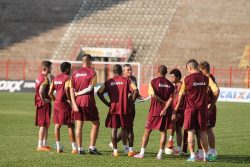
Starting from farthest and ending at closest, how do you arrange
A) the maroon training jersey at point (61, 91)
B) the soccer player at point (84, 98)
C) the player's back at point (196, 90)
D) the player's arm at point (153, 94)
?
the maroon training jersey at point (61, 91)
the soccer player at point (84, 98)
the player's arm at point (153, 94)
the player's back at point (196, 90)

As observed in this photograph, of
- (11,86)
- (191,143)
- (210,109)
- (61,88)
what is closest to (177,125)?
(210,109)

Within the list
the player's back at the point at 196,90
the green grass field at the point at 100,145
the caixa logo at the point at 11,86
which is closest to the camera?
the green grass field at the point at 100,145

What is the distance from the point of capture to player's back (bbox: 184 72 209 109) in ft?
51.2

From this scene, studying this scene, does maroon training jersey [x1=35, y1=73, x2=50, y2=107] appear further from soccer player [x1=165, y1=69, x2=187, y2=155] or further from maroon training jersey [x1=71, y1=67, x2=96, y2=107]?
soccer player [x1=165, y1=69, x2=187, y2=155]

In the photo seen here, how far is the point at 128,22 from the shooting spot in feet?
190

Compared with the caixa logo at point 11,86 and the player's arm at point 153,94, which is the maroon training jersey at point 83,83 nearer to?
the player's arm at point 153,94

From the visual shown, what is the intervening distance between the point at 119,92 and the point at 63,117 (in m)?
1.39

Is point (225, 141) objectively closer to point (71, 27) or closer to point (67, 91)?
point (67, 91)

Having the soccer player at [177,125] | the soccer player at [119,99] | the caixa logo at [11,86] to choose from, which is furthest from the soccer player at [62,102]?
the caixa logo at [11,86]

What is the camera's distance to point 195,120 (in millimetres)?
15625

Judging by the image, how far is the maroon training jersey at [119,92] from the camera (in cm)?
1642

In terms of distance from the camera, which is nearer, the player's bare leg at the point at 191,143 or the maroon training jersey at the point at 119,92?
the player's bare leg at the point at 191,143

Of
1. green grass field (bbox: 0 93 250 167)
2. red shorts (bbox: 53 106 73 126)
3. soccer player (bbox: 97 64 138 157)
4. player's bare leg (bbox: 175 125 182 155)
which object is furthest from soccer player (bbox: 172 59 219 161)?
red shorts (bbox: 53 106 73 126)

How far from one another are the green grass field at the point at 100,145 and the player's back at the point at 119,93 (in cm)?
101
